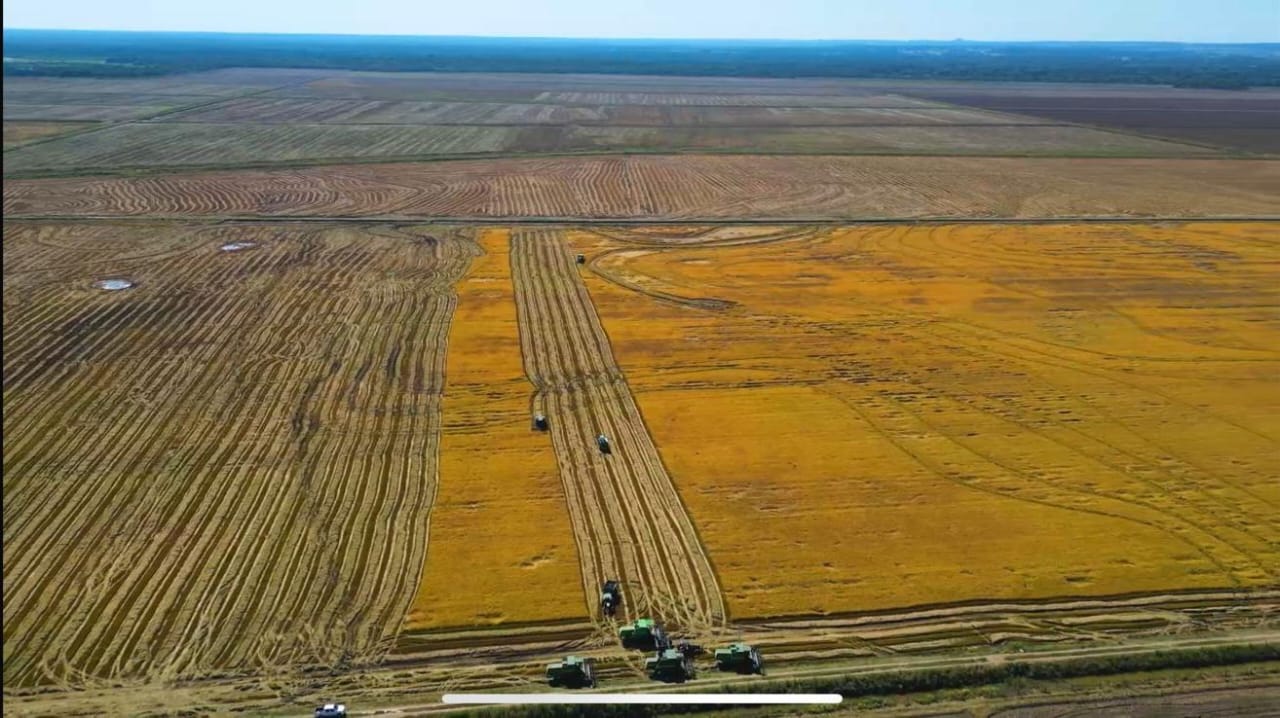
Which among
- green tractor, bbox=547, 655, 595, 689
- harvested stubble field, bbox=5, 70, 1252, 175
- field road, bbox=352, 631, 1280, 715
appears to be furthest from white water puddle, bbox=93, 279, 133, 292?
green tractor, bbox=547, 655, 595, 689

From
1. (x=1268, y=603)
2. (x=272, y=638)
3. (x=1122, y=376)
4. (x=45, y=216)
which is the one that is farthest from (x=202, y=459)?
(x=45, y=216)

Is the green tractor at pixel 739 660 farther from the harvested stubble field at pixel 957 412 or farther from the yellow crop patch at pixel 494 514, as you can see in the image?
the yellow crop patch at pixel 494 514

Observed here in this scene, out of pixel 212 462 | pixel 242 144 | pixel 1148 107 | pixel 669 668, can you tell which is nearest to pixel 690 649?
pixel 669 668

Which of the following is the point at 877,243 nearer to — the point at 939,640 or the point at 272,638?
the point at 939,640

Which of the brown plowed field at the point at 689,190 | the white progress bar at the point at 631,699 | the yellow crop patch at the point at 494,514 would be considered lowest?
the white progress bar at the point at 631,699

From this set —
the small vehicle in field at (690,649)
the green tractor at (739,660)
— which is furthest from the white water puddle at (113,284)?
the green tractor at (739,660)

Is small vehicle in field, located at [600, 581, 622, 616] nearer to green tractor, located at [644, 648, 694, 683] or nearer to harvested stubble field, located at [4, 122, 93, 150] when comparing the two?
green tractor, located at [644, 648, 694, 683]
